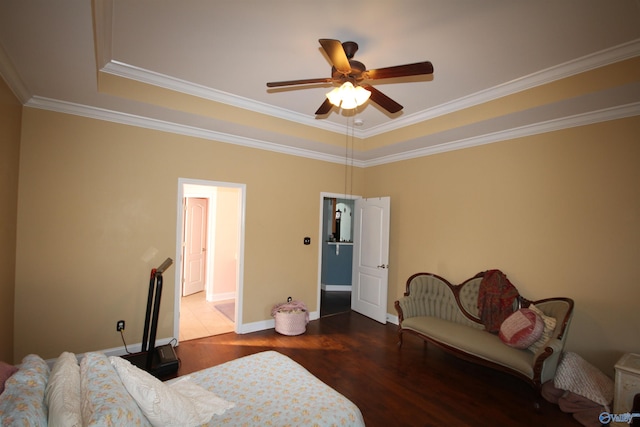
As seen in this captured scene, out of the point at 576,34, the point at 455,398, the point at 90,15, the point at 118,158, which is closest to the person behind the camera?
the point at 90,15

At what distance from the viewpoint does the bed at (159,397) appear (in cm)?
118

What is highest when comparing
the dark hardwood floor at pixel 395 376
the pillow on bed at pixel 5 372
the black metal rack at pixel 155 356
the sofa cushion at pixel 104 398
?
the pillow on bed at pixel 5 372

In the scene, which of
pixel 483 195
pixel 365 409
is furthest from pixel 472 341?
pixel 483 195

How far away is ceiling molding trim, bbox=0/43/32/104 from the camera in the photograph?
220cm

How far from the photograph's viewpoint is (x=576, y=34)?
218 cm

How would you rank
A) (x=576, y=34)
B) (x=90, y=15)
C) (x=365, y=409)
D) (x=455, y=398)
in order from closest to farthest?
(x=90, y=15), (x=576, y=34), (x=365, y=409), (x=455, y=398)

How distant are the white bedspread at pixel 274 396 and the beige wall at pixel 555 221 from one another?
9.03 ft

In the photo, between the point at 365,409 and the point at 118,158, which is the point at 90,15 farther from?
the point at 365,409

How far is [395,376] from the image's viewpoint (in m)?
3.15

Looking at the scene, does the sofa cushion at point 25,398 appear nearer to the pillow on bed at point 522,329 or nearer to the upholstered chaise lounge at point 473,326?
the upholstered chaise lounge at point 473,326

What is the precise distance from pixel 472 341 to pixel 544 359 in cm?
65

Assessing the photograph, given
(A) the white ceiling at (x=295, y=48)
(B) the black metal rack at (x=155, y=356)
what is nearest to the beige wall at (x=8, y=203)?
(A) the white ceiling at (x=295, y=48)

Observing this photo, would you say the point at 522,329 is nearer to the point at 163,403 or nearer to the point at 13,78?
the point at 163,403

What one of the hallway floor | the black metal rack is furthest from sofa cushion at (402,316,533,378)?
the black metal rack
